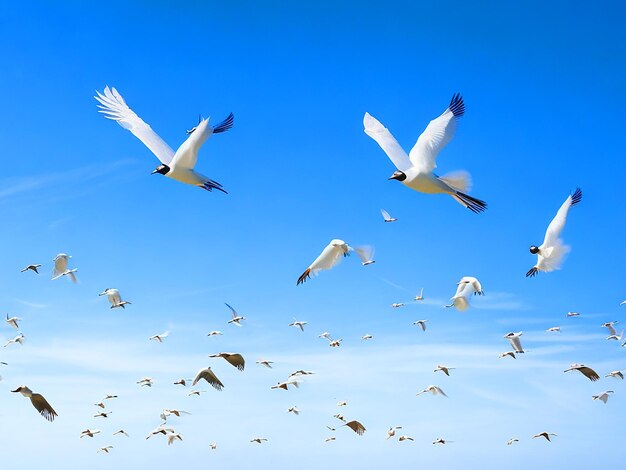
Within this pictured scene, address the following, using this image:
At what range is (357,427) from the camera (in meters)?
29.1

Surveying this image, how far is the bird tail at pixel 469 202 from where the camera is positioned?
60.4 ft

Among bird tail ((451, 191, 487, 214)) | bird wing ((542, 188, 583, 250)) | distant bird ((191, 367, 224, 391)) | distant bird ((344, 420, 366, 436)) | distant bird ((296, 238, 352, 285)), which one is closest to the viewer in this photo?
bird tail ((451, 191, 487, 214))

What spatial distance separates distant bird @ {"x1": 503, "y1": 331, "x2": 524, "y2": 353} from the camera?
27.5 meters

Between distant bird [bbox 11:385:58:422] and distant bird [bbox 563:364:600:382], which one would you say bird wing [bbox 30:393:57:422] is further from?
distant bird [bbox 563:364:600:382]

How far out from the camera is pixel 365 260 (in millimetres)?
24703

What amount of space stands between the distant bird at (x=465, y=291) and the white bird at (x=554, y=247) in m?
2.11

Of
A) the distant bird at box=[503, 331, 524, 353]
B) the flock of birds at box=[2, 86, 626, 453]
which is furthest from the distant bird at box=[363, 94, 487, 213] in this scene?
the distant bird at box=[503, 331, 524, 353]

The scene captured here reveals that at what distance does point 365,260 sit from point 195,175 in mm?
7357

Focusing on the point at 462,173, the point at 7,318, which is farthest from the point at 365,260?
the point at 7,318

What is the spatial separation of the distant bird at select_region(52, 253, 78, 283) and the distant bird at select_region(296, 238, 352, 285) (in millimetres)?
10780

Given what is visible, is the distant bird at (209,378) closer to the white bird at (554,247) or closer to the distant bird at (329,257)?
the distant bird at (329,257)

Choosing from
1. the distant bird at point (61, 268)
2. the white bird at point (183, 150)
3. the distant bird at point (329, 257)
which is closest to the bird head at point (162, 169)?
the white bird at point (183, 150)

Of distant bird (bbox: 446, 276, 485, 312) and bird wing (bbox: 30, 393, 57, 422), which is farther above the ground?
distant bird (bbox: 446, 276, 485, 312)

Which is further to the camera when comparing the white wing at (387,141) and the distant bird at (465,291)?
the distant bird at (465,291)
